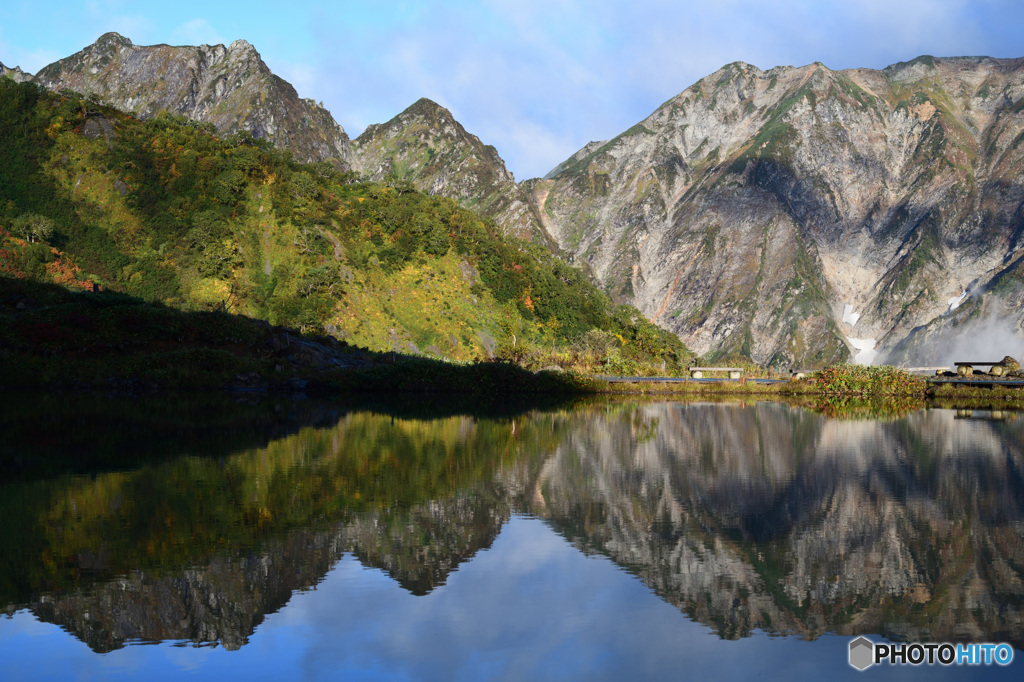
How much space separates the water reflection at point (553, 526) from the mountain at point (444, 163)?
141794 millimetres

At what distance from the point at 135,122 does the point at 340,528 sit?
93.0 metres

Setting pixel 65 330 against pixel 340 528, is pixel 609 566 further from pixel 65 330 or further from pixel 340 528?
pixel 65 330

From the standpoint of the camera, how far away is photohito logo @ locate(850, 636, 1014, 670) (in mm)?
9445

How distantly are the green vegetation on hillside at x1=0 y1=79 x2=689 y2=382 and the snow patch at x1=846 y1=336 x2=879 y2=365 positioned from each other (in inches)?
3822

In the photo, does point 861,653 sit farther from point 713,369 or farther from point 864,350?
point 864,350

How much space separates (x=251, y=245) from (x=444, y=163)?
9938 centimetres

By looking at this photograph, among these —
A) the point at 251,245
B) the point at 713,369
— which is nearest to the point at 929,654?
the point at 713,369

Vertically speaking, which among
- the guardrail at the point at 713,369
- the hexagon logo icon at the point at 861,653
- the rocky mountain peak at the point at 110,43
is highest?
the rocky mountain peak at the point at 110,43

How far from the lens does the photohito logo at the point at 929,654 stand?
945 cm

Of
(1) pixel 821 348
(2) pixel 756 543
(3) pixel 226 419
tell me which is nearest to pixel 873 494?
(2) pixel 756 543

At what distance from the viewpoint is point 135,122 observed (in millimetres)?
93812

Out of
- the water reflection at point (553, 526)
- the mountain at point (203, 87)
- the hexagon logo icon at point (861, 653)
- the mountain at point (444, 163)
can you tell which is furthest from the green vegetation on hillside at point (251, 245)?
the mountain at point (444, 163)

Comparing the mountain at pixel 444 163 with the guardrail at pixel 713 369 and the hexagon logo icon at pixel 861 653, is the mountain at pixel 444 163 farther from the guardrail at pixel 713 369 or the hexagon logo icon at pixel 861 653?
the hexagon logo icon at pixel 861 653

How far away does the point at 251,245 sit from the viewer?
3334 inches
